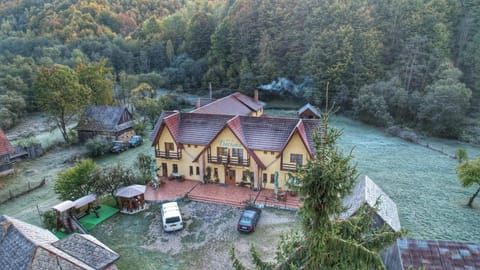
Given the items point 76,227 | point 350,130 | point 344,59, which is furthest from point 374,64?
point 76,227

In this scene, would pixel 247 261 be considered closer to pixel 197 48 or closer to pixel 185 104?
pixel 185 104

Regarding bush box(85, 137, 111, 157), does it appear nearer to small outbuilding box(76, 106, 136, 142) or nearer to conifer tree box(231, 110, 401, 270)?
small outbuilding box(76, 106, 136, 142)

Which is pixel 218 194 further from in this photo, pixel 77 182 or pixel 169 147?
pixel 77 182

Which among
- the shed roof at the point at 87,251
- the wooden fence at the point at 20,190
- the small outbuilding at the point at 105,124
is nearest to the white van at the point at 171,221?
the shed roof at the point at 87,251

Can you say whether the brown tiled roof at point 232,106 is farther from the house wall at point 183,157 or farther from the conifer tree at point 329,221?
the conifer tree at point 329,221

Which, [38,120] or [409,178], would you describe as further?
[38,120]

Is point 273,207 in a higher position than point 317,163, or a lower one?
lower
